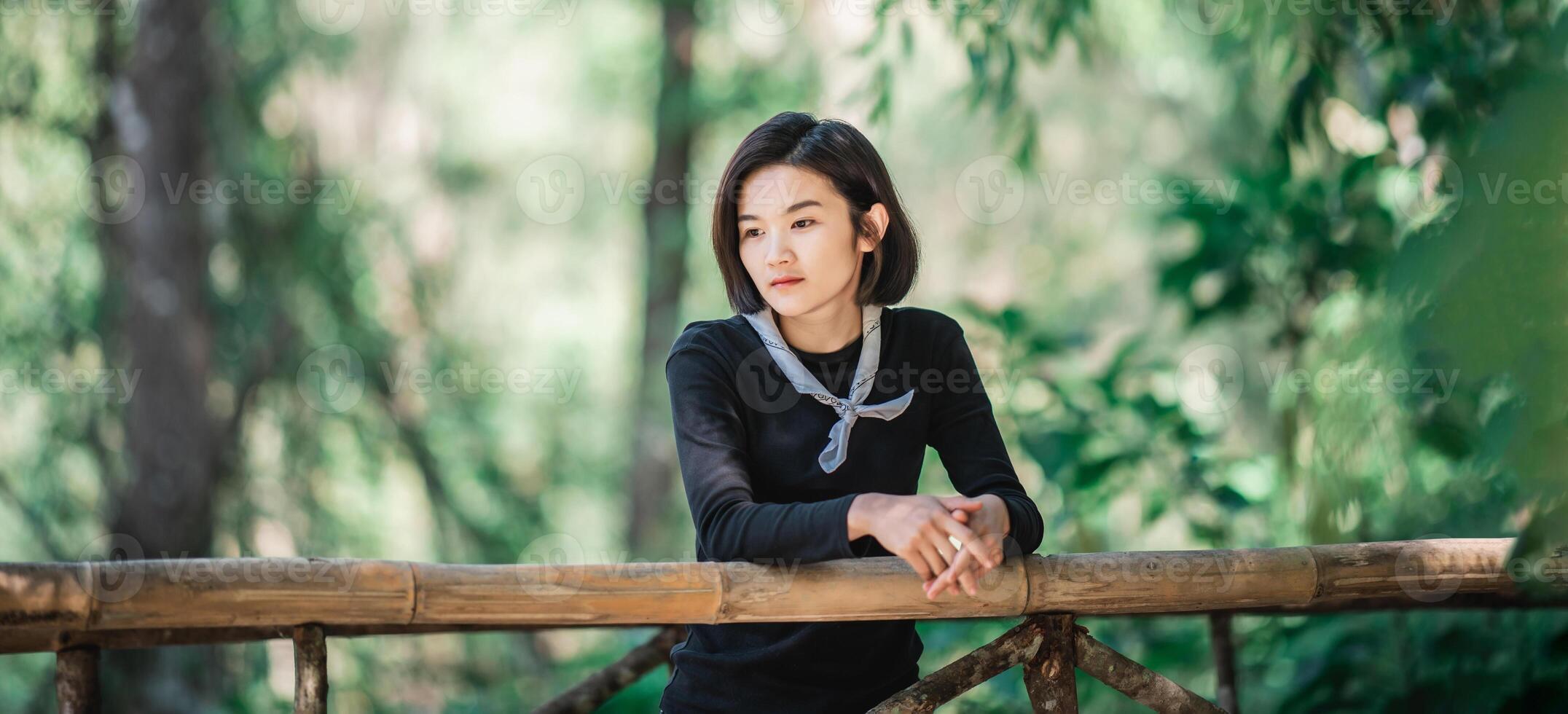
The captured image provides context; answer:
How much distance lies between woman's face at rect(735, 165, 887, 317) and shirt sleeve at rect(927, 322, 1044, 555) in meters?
0.23

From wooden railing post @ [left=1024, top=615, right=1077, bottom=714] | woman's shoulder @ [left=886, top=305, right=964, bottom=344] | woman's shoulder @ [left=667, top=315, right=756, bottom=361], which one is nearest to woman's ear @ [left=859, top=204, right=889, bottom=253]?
woman's shoulder @ [left=886, top=305, right=964, bottom=344]

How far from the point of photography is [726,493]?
63.8 inches

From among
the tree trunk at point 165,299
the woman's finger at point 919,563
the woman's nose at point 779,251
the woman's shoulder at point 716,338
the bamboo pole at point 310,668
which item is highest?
the tree trunk at point 165,299

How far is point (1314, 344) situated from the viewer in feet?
12.3

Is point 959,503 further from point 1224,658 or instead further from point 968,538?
point 1224,658

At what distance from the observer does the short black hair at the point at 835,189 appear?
180cm

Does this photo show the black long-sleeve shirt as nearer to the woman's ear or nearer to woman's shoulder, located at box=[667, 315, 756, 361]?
woman's shoulder, located at box=[667, 315, 756, 361]

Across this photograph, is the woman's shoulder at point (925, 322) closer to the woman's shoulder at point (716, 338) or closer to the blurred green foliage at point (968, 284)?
the woman's shoulder at point (716, 338)

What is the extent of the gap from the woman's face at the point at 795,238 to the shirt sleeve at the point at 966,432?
0.74 feet

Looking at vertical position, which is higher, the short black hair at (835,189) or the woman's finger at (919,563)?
the short black hair at (835,189)

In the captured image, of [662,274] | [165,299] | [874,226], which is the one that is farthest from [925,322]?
[662,274]

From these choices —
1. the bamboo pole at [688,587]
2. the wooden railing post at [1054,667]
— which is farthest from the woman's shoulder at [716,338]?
the wooden railing post at [1054,667]

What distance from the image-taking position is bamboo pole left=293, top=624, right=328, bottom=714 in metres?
1.53

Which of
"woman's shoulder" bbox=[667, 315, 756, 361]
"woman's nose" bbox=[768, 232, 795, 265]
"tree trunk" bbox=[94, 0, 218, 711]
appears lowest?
"woman's shoulder" bbox=[667, 315, 756, 361]
